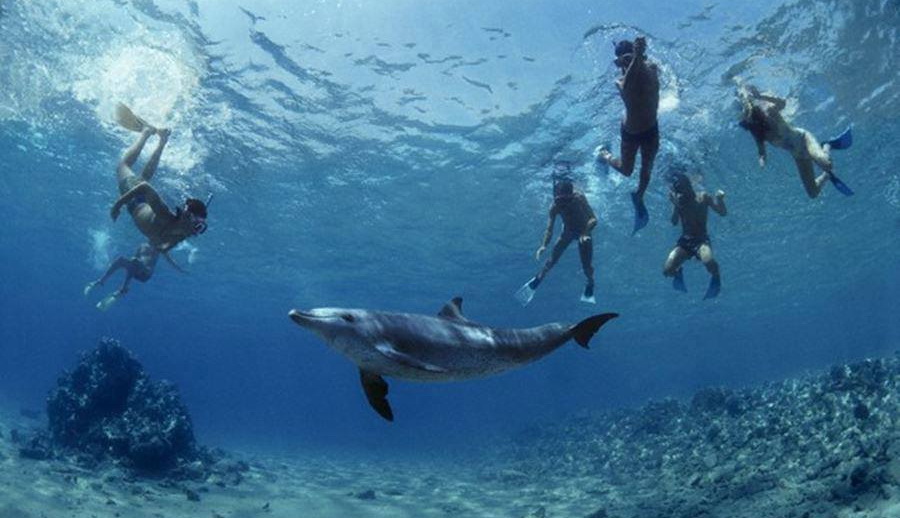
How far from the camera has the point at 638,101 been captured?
793 centimetres

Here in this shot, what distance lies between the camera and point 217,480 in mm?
15516

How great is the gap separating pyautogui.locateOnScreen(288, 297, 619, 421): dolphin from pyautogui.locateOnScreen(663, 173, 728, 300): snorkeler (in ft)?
29.5

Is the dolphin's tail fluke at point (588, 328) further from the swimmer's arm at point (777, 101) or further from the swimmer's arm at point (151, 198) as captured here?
the swimmer's arm at point (777, 101)

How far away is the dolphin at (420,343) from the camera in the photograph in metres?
2.95

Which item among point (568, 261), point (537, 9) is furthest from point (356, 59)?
point (568, 261)

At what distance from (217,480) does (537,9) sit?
14.9 meters

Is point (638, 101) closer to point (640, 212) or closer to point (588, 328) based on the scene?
point (640, 212)

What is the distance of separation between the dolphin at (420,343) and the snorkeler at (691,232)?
8.99 metres

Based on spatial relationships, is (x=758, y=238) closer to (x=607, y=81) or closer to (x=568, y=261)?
(x=568, y=261)

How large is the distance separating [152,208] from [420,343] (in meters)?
7.37

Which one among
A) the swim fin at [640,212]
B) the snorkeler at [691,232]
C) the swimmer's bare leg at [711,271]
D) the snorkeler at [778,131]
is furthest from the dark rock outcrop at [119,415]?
the snorkeler at [778,131]

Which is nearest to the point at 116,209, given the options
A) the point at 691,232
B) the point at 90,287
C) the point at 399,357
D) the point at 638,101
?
the point at 90,287

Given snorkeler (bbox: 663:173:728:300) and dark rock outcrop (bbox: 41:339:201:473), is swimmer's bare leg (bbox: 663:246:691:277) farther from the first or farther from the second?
dark rock outcrop (bbox: 41:339:201:473)

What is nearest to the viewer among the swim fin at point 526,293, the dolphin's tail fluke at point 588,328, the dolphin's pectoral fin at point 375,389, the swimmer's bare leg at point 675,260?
the dolphin's pectoral fin at point 375,389
